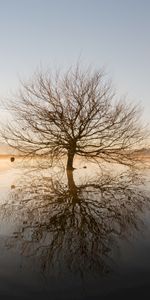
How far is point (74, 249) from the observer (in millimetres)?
5141

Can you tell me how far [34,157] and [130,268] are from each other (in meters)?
17.2

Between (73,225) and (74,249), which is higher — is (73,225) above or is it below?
above

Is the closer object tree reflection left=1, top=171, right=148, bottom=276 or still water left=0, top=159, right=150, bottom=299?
still water left=0, top=159, right=150, bottom=299

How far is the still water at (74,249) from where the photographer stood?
3848 mm

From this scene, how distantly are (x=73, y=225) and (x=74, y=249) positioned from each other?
4.69 ft

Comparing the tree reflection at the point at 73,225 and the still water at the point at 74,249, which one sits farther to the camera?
the tree reflection at the point at 73,225

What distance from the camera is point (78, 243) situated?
543 cm

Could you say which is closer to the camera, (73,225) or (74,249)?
(74,249)

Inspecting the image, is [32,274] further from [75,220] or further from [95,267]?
[75,220]

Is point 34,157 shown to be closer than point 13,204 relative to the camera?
No

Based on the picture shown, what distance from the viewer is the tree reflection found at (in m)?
4.75

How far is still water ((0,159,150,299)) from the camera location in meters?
3.85

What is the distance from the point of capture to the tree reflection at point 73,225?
4750 millimetres

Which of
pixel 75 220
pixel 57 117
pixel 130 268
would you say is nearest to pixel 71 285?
pixel 130 268
